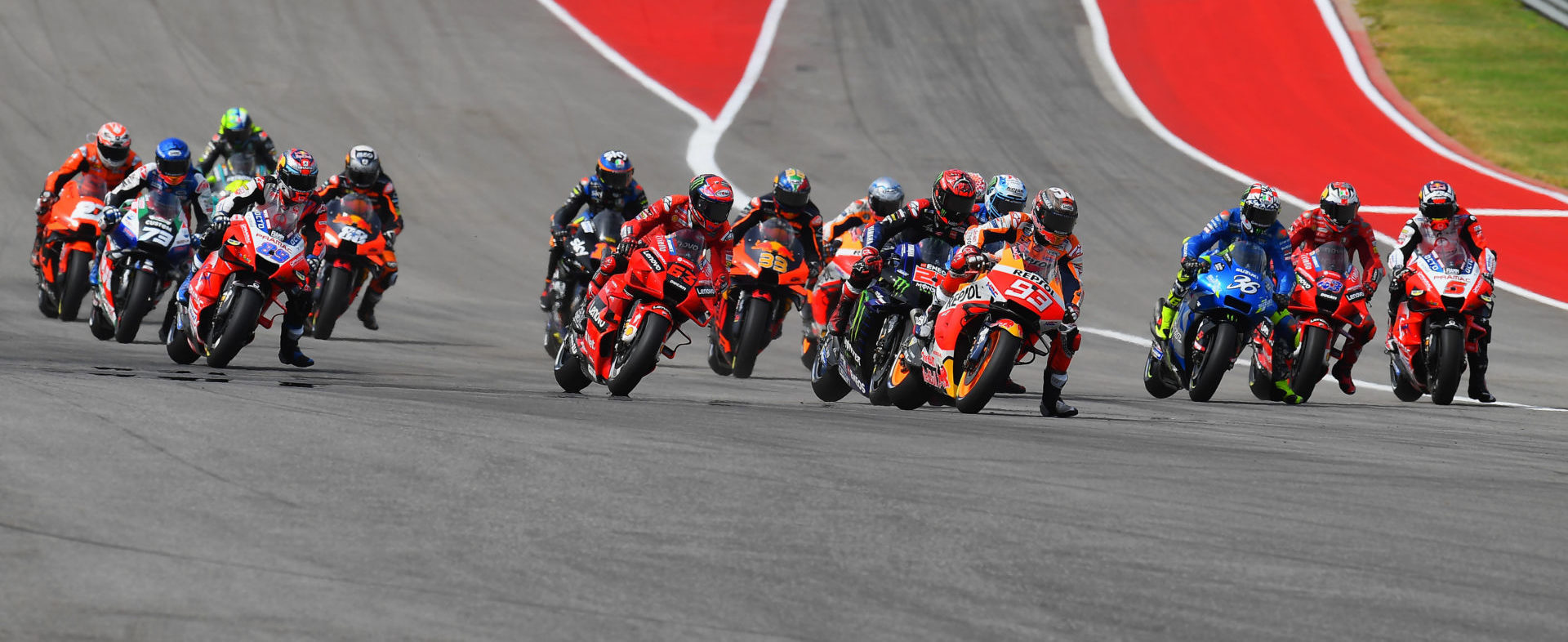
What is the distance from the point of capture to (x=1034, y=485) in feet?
27.8

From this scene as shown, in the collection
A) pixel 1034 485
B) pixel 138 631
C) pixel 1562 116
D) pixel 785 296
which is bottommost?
pixel 138 631

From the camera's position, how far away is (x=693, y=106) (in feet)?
103

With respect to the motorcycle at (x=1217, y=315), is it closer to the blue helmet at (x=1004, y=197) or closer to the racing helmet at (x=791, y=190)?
the blue helmet at (x=1004, y=197)

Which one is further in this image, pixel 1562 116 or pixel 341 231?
pixel 1562 116

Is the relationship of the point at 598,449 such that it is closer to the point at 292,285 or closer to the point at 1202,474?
the point at 1202,474

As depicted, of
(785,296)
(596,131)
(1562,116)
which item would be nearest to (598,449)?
(785,296)

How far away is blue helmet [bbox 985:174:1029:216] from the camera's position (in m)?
12.5

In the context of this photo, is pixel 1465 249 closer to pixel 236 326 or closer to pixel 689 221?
pixel 689 221

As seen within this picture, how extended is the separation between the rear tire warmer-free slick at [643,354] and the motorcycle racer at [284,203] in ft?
10.0

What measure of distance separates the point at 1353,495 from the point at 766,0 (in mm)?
30466

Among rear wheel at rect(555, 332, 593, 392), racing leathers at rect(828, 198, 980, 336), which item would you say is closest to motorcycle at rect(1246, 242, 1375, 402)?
racing leathers at rect(828, 198, 980, 336)

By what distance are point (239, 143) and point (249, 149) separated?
13 cm

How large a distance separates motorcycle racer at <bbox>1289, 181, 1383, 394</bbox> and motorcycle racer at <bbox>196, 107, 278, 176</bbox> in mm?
10550

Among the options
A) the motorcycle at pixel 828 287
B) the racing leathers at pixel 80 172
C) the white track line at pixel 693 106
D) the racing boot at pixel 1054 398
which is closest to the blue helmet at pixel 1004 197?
the racing boot at pixel 1054 398
